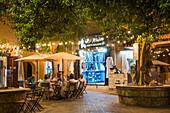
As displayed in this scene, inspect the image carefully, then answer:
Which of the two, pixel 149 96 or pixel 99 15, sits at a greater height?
pixel 99 15

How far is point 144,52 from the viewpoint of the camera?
9.88m

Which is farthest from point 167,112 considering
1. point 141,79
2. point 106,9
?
point 106,9

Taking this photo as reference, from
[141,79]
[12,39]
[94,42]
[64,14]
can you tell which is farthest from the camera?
[94,42]

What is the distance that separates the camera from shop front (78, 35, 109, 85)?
20.7 meters

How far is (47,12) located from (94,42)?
14077mm

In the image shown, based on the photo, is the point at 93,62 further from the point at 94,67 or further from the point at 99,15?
the point at 99,15

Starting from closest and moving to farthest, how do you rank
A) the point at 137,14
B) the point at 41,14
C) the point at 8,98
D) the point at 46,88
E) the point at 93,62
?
the point at 137,14 < the point at 41,14 < the point at 8,98 < the point at 46,88 < the point at 93,62

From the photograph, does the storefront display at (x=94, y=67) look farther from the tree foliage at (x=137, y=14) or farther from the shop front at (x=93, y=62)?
the tree foliage at (x=137, y=14)

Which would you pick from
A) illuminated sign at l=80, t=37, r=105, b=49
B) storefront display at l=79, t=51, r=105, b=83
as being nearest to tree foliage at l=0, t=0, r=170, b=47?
illuminated sign at l=80, t=37, r=105, b=49

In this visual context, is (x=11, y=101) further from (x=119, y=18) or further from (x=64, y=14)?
(x=119, y=18)

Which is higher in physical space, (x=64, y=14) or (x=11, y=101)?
(x=64, y=14)

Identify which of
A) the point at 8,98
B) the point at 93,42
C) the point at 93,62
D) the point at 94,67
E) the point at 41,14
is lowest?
the point at 8,98

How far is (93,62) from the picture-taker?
2144 centimetres

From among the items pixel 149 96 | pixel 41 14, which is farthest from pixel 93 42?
pixel 41 14
